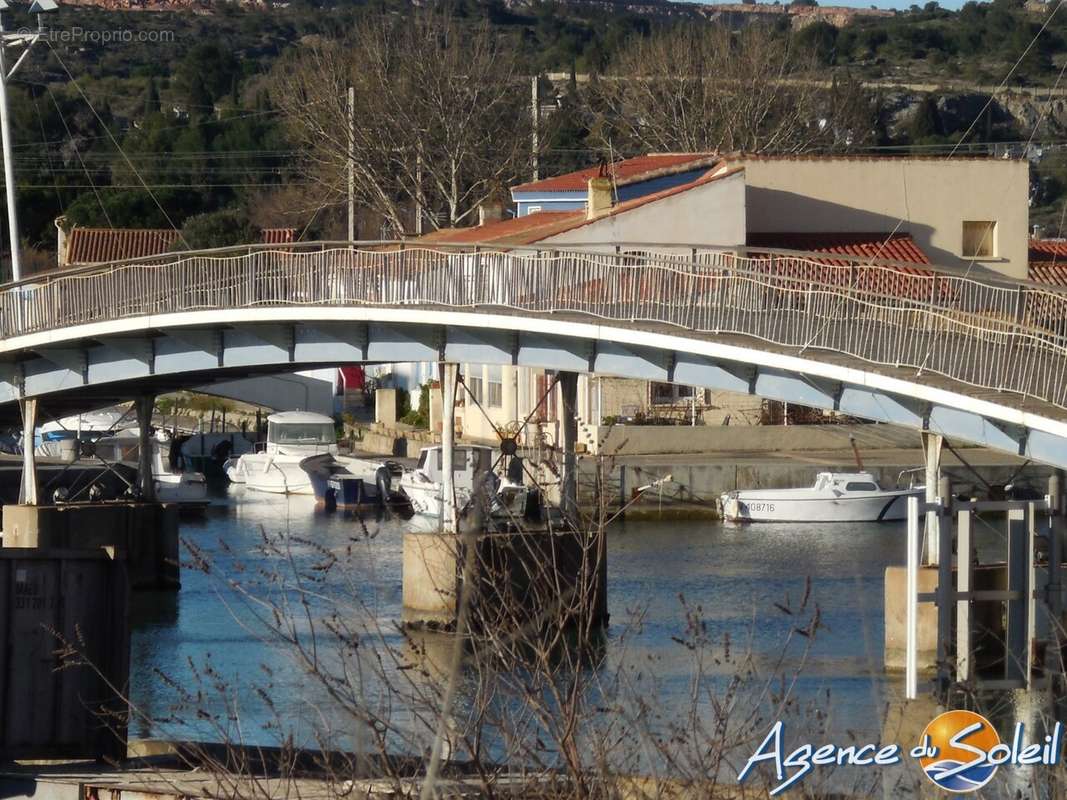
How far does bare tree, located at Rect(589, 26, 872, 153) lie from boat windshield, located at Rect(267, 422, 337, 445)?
17.2 m

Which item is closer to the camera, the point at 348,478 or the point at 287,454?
the point at 348,478

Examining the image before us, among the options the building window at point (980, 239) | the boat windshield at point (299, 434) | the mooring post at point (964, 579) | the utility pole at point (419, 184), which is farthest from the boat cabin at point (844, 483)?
the mooring post at point (964, 579)

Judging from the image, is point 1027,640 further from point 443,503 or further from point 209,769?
point 209,769

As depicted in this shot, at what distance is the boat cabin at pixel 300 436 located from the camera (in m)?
61.2

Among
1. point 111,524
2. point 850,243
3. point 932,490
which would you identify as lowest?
point 111,524

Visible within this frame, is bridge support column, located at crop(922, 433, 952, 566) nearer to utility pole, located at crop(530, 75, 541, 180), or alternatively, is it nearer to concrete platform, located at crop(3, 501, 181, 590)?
concrete platform, located at crop(3, 501, 181, 590)

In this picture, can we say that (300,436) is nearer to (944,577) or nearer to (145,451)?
(145,451)

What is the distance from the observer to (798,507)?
49.6 metres

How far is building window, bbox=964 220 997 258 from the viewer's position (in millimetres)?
42031

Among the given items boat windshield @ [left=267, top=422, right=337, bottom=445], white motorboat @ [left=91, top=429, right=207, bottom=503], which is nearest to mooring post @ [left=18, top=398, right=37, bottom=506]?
Answer: white motorboat @ [left=91, top=429, right=207, bottom=503]

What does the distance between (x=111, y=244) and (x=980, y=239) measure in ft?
121

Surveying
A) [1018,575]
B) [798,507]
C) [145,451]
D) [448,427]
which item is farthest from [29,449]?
[798,507]

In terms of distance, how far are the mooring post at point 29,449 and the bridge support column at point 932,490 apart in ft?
55.5

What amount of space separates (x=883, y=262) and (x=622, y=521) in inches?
1023
